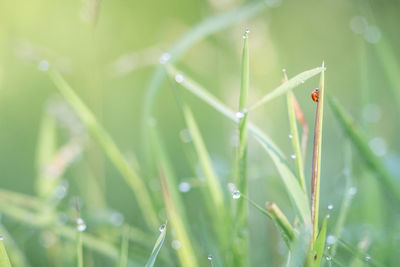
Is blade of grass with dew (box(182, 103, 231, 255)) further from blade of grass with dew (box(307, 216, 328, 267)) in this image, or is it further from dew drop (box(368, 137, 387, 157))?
dew drop (box(368, 137, 387, 157))

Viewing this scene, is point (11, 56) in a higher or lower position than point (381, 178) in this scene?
higher

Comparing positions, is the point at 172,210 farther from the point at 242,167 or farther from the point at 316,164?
the point at 316,164

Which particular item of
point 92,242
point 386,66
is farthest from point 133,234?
point 386,66

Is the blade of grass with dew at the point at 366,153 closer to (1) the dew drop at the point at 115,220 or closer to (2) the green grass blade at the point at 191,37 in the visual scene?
(2) the green grass blade at the point at 191,37

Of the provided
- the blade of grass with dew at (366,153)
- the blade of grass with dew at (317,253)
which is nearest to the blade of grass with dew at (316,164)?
the blade of grass with dew at (317,253)

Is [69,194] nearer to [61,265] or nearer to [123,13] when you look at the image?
[61,265]

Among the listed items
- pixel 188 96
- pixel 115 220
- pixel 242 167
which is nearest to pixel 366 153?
pixel 242 167
